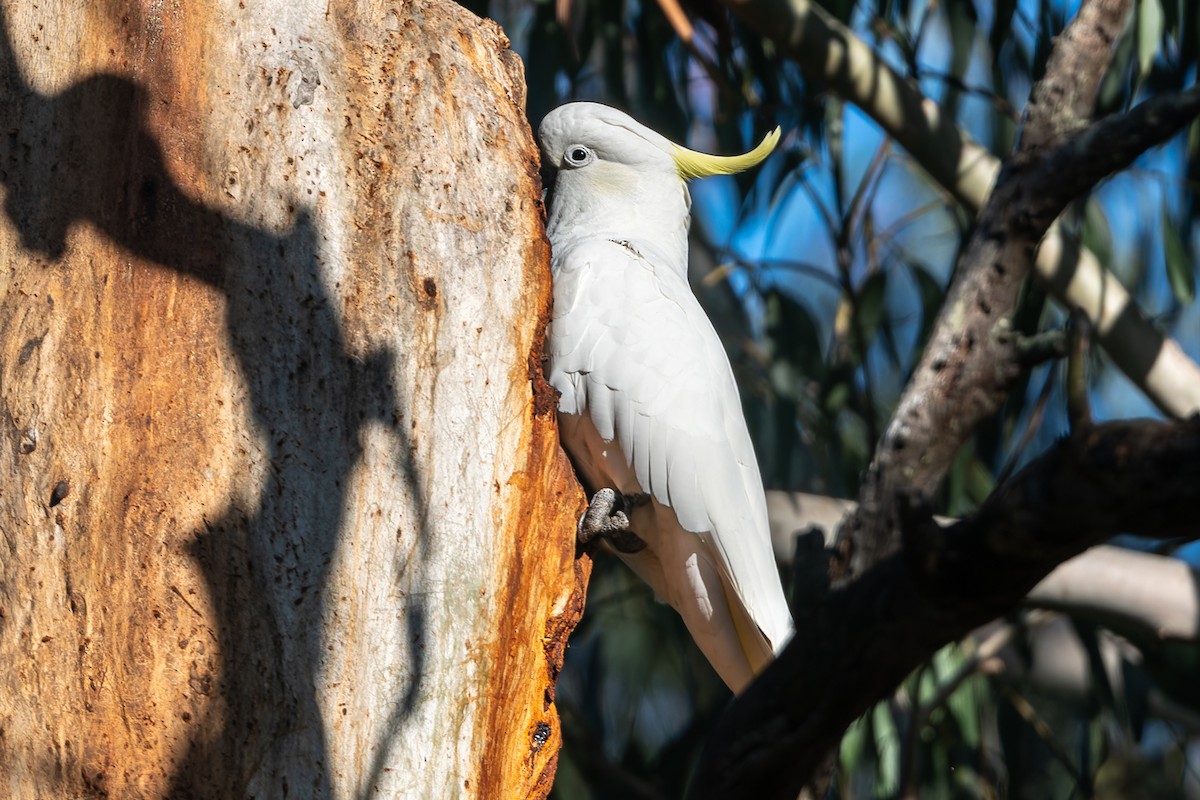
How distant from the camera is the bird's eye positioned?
1954 mm

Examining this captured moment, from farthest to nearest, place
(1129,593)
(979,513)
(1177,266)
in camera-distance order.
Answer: (1177,266), (1129,593), (979,513)

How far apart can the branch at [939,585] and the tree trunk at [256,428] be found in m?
0.53

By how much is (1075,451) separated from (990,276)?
0.17 m

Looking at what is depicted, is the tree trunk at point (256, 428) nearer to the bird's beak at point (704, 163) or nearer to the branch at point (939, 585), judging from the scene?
the branch at point (939, 585)

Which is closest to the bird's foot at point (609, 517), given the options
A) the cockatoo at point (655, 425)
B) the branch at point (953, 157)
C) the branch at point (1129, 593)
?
the cockatoo at point (655, 425)

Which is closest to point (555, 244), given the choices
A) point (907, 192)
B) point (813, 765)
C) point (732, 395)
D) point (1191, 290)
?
point (732, 395)

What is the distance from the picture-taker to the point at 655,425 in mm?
1715

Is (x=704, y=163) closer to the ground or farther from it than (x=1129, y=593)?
farther from it

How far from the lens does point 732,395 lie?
6.14ft

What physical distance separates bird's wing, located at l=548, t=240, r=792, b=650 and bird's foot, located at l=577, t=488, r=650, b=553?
0.05 metres

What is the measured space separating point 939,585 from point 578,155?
1350mm

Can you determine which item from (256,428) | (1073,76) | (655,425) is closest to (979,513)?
(1073,76)

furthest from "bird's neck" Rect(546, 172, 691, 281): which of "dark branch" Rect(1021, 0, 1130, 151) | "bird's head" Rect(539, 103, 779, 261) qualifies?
"dark branch" Rect(1021, 0, 1130, 151)

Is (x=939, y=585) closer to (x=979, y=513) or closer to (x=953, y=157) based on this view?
(x=979, y=513)
